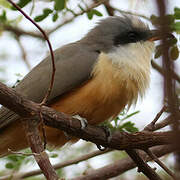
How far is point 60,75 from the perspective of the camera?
11.8 feet

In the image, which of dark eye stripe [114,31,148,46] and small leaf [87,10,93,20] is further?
small leaf [87,10,93,20]

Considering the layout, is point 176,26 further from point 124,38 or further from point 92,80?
point 124,38

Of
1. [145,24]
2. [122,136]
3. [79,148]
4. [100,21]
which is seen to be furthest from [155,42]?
[79,148]

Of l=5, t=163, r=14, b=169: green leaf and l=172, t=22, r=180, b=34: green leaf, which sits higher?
l=172, t=22, r=180, b=34: green leaf

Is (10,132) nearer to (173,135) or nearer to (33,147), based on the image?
(33,147)

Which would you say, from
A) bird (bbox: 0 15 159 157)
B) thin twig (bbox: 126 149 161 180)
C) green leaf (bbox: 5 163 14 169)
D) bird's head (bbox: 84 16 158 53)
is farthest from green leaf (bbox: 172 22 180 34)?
green leaf (bbox: 5 163 14 169)

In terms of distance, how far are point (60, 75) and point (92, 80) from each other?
1.27 feet

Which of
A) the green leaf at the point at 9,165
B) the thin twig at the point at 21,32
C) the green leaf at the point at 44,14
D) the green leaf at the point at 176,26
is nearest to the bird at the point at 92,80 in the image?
the green leaf at the point at 9,165

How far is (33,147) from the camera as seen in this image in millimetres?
2795

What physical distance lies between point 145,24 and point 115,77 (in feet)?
3.93

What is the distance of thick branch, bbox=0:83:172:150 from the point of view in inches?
95.3

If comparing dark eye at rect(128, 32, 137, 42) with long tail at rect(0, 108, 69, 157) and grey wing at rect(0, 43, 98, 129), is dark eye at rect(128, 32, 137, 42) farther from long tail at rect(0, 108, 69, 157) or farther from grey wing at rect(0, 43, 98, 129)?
long tail at rect(0, 108, 69, 157)

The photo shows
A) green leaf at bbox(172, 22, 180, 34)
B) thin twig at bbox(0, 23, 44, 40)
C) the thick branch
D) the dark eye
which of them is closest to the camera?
the thick branch

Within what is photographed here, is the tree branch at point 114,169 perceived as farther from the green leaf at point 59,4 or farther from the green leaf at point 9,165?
the green leaf at point 59,4
